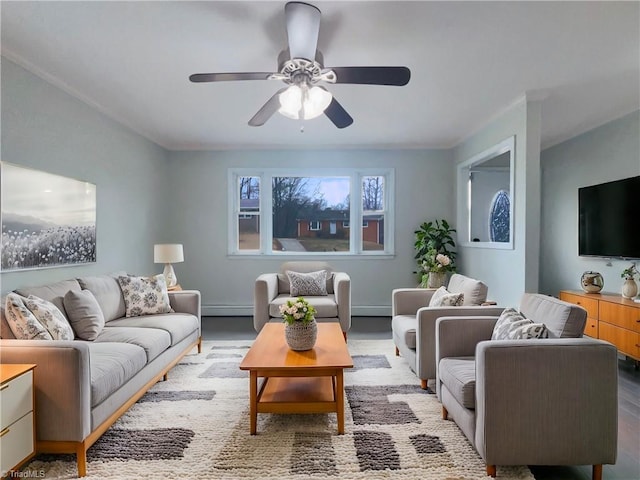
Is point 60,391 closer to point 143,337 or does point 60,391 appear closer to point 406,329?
point 143,337

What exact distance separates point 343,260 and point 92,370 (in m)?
4.06

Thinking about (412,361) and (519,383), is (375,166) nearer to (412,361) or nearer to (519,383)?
(412,361)

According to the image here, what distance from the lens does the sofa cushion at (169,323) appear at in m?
3.18

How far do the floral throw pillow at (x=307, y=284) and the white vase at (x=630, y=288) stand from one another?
3.15 meters

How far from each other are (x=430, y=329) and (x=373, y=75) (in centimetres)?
184

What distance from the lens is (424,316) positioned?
2.81 metres

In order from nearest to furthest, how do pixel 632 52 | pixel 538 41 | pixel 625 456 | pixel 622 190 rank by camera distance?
pixel 625 456 < pixel 538 41 < pixel 632 52 < pixel 622 190

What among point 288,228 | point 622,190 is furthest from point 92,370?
point 622,190

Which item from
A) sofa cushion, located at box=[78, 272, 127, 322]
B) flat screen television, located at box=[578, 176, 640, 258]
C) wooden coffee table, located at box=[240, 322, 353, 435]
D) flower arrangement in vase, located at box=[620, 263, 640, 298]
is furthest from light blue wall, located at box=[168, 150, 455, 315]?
wooden coffee table, located at box=[240, 322, 353, 435]

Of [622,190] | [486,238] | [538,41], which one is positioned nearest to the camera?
[538,41]

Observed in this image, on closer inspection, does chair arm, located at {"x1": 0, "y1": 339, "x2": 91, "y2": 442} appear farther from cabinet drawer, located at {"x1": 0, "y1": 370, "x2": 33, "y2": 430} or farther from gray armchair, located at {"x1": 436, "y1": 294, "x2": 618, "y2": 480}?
gray armchair, located at {"x1": 436, "y1": 294, "x2": 618, "y2": 480}

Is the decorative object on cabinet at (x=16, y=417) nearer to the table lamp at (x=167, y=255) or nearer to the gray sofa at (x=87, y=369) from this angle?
the gray sofa at (x=87, y=369)

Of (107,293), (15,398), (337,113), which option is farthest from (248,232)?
(15,398)

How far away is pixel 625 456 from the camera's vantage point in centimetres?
209
